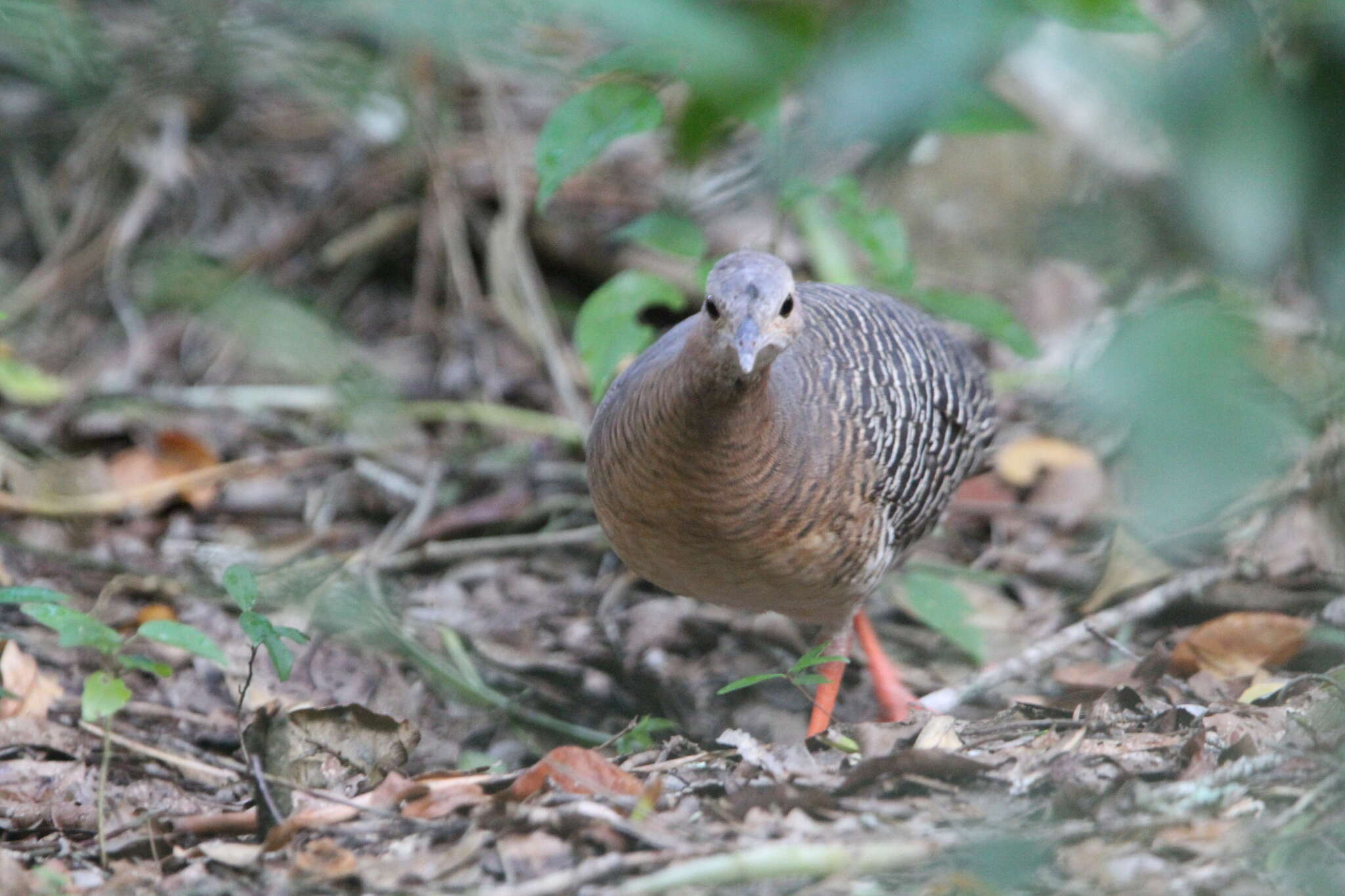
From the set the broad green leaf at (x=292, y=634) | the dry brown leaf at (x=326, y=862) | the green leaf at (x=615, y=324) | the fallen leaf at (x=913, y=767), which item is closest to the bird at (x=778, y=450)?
the green leaf at (x=615, y=324)

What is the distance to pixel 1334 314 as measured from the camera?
4.23 ft

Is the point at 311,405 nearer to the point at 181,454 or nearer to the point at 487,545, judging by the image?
the point at 181,454

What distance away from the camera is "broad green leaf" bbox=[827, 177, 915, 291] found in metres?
5.02

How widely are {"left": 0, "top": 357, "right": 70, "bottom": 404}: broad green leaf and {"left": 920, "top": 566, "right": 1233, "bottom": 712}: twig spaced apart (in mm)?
4247

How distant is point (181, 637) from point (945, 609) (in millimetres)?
3013

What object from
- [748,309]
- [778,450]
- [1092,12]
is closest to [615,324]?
[778,450]

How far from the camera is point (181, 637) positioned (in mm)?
3098

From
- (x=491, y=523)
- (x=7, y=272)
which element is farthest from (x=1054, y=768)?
(x=7, y=272)

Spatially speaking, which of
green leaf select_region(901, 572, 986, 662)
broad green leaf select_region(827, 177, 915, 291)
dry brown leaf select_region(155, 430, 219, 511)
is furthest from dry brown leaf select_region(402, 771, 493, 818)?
dry brown leaf select_region(155, 430, 219, 511)

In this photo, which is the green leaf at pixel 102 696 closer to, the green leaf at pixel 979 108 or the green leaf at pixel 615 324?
the green leaf at pixel 615 324

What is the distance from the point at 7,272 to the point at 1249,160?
7.38 m

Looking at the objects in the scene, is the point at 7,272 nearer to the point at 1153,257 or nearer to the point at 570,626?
the point at 570,626

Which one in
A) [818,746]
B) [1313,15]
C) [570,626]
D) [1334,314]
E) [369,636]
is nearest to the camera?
[1313,15]

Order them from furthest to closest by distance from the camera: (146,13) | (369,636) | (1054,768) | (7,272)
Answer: (7,272) < (369,636) < (1054,768) < (146,13)
